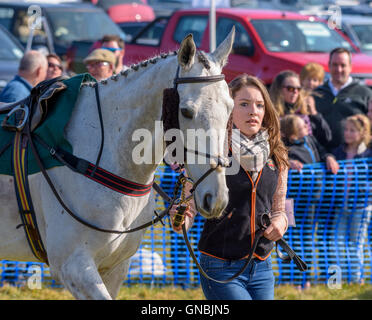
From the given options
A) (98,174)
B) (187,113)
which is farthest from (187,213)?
(187,113)

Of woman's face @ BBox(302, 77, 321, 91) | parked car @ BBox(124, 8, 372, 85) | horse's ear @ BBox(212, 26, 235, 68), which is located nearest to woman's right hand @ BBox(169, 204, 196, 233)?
horse's ear @ BBox(212, 26, 235, 68)

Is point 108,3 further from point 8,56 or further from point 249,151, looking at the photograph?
point 249,151

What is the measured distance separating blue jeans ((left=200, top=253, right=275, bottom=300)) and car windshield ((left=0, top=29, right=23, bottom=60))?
8.10 m

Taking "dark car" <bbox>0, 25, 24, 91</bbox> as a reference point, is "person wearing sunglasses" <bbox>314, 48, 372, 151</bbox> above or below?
below

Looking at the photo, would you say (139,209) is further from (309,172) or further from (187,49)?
(309,172)

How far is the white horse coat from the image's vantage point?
404cm

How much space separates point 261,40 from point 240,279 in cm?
834

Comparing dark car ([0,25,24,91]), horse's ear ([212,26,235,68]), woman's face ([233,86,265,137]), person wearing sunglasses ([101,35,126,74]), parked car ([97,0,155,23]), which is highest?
parked car ([97,0,155,23])

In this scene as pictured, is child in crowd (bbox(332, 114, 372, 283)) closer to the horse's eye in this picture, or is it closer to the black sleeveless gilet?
the black sleeveless gilet

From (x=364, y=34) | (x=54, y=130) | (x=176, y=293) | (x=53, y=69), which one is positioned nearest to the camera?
(x=54, y=130)

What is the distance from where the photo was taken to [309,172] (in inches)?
291

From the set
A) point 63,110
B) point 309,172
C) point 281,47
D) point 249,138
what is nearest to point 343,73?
point 309,172

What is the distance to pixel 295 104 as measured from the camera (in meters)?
8.01
